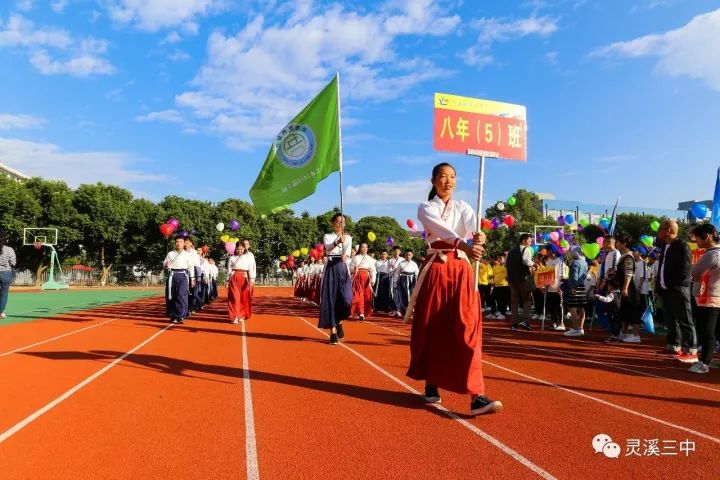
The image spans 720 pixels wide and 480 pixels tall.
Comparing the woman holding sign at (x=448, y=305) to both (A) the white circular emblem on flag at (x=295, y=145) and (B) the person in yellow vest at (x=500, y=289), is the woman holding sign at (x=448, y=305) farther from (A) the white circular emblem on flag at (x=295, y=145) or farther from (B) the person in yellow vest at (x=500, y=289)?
(B) the person in yellow vest at (x=500, y=289)

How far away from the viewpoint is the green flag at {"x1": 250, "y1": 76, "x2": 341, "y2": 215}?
7.78 m

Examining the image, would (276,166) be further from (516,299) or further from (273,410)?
(516,299)

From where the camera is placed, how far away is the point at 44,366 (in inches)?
241

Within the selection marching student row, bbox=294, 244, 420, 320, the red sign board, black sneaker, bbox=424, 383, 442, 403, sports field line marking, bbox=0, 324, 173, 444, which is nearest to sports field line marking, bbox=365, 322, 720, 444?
black sneaker, bbox=424, 383, 442, 403

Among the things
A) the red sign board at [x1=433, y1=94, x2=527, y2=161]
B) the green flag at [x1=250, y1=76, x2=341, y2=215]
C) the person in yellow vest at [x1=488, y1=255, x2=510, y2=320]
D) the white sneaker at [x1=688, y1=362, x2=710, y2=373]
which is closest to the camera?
the red sign board at [x1=433, y1=94, x2=527, y2=161]

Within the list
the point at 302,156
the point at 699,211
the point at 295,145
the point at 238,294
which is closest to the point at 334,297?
the point at 302,156

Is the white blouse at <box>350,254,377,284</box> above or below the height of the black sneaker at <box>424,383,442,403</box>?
above

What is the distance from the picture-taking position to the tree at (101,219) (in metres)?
43.1

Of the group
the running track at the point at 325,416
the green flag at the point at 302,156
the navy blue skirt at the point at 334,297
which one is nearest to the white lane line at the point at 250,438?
the running track at the point at 325,416

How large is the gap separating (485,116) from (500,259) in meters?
11.1

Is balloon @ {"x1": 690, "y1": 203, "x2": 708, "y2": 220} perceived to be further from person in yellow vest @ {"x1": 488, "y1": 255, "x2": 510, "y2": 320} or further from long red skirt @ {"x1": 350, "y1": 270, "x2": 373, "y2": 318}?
long red skirt @ {"x1": 350, "y1": 270, "x2": 373, "y2": 318}

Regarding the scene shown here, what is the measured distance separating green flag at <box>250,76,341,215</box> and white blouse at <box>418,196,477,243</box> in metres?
3.38

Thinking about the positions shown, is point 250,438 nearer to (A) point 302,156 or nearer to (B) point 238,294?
(A) point 302,156

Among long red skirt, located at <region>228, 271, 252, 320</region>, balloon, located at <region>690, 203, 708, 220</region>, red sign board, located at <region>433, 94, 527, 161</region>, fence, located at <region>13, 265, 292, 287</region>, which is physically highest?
balloon, located at <region>690, 203, 708, 220</region>
